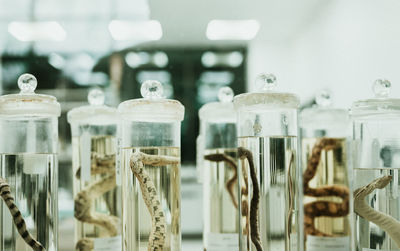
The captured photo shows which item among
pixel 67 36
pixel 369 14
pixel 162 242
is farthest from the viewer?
pixel 67 36

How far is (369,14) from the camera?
1021 millimetres

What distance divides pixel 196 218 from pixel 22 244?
594 millimetres

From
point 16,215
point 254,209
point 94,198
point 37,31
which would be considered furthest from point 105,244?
point 37,31

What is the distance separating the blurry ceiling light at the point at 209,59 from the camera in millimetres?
1264

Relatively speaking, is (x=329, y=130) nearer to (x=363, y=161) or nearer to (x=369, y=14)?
(x=363, y=161)

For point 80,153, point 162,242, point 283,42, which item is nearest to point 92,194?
point 80,153

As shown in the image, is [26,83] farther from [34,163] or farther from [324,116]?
[324,116]

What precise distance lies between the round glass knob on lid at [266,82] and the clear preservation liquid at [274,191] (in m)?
0.08

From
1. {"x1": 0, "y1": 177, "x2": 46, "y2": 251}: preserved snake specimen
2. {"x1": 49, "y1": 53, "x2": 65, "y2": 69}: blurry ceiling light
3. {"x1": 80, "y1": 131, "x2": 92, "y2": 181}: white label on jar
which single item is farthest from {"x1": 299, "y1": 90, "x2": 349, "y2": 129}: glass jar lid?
{"x1": 49, "y1": 53, "x2": 65, "y2": 69}: blurry ceiling light

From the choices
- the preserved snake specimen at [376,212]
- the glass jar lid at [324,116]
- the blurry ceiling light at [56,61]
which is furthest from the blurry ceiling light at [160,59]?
the preserved snake specimen at [376,212]

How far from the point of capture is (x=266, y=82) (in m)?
0.74

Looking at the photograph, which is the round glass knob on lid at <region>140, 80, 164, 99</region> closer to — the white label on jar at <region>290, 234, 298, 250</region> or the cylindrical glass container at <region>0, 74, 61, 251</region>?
the cylindrical glass container at <region>0, 74, 61, 251</region>

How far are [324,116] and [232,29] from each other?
1.41ft

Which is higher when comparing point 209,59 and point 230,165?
point 209,59
